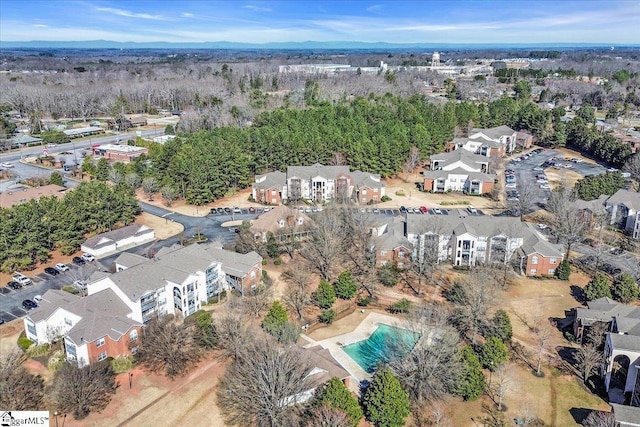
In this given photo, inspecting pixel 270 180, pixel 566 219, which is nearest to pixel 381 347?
pixel 566 219

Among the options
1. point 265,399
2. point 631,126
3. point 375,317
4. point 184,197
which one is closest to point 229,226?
point 184,197

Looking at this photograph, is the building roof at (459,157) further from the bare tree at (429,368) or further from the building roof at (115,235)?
the bare tree at (429,368)

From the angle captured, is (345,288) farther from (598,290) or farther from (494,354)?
(598,290)

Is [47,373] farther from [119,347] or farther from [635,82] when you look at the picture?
[635,82]

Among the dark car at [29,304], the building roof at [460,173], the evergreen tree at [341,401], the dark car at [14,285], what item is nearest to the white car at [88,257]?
the dark car at [14,285]
